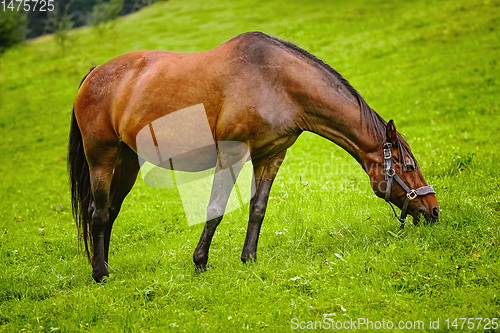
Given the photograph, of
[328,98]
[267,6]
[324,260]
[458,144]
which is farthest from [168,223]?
[267,6]

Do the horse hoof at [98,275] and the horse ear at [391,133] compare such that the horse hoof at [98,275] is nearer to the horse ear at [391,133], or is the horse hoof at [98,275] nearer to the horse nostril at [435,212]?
the horse ear at [391,133]

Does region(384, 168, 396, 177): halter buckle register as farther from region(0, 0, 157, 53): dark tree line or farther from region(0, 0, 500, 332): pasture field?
region(0, 0, 157, 53): dark tree line

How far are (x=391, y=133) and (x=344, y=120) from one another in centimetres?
58

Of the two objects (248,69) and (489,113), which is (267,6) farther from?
(248,69)

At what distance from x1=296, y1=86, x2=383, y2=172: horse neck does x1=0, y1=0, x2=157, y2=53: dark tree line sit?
29938mm

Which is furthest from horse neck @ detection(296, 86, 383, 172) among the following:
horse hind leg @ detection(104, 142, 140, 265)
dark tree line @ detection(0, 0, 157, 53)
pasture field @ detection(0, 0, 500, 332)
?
dark tree line @ detection(0, 0, 157, 53)

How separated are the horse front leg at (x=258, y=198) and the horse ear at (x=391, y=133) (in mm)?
1326

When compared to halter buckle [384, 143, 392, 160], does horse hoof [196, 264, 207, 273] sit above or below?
below

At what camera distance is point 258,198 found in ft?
18.0

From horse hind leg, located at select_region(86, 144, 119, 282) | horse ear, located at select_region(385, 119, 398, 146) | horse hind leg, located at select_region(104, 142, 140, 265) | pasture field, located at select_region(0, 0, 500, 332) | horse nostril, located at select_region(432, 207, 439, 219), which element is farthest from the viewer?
horse hind leg, located at select_region(104, 142, 140, 265)

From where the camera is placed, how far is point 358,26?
83.2 ft

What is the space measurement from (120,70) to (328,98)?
292 centimetres

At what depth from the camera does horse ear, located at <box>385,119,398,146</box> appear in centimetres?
503

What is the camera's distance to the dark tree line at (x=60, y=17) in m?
30.7
